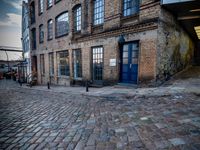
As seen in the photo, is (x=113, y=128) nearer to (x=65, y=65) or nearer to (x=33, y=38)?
(x=65, y=65)

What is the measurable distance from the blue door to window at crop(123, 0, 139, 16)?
1969 millimetres

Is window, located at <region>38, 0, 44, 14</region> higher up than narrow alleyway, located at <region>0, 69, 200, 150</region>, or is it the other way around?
window, located at <region>38, 0, 44, 14</region>

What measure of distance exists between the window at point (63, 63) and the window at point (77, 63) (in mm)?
1224

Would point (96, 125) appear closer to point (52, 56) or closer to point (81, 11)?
point (81, 11)

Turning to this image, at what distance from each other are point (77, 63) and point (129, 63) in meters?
5.47

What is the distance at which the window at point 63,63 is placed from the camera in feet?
45.8

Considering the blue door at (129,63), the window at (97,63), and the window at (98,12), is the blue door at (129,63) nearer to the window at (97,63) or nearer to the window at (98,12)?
the window at (97,63)

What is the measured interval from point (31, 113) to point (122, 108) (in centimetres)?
341

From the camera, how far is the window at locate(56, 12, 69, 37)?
45.6 feet

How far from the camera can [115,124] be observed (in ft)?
12.7

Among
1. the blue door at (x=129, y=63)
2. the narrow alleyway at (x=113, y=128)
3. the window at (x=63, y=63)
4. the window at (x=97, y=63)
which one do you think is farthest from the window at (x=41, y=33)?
the narrow alleyway at (x=113, y=128)

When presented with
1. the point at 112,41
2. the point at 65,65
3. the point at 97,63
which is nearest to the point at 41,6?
the point at 65,65

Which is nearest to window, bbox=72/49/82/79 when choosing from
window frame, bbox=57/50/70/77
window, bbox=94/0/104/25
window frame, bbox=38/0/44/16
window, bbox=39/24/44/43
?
window frame, bbox=57/50/70/77

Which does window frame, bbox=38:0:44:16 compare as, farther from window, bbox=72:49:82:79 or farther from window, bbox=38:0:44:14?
Result: window, bbox=72:49:82:79
